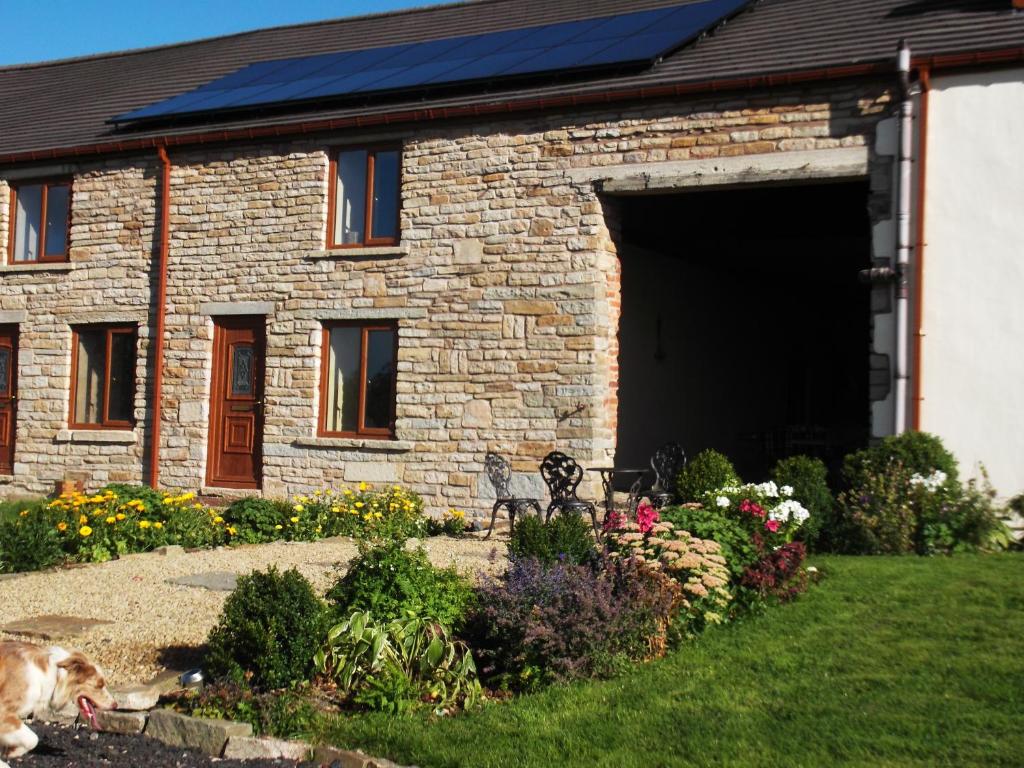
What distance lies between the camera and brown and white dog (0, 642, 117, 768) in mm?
4824

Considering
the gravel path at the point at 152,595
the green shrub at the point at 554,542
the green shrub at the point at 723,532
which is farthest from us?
the green shrub at the point at 723,532

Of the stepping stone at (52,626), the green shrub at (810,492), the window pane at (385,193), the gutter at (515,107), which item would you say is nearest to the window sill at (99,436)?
the gutter at (515,107)

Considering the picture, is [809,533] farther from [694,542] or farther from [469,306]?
[469,306]

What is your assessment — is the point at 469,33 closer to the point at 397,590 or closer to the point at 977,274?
the point at 977,274

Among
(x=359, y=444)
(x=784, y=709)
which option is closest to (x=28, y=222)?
(x=359, y=444)

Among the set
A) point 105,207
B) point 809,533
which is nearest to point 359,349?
point 105,207

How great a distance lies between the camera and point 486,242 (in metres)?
13.4

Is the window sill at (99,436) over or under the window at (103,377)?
under

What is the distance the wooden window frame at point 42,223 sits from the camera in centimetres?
1617

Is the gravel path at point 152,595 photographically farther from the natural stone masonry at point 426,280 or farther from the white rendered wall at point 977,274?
the white rendered wall at point 977,274

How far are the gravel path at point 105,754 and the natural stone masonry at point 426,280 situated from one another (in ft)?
25.3

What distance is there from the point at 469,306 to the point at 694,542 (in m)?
6.35

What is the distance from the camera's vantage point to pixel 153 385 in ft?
49.9

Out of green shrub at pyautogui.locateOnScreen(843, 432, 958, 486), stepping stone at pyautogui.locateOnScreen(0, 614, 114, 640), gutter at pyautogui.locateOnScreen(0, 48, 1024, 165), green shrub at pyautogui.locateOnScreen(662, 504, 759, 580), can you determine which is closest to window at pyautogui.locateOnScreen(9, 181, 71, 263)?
gutter at pyautogui.locateOnScreen(0, 48, 1024, 165)
